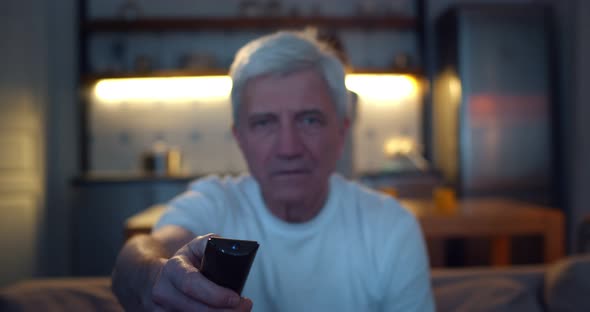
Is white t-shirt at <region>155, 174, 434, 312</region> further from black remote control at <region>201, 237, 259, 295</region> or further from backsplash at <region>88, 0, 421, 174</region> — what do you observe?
backsplash at <region>88, 0, 421, 174</region>

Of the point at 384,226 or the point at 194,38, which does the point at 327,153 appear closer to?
the point at 384,226

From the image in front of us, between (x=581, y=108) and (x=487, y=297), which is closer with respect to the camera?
(x=487, y=297)

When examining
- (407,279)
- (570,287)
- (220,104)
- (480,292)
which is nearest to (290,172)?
(407,279)

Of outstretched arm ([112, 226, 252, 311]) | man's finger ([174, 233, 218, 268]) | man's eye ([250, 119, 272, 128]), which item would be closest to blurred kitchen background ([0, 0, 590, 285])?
man's eye ([250, 119, 272, 128])

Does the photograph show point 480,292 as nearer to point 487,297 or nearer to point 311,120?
point 487,297

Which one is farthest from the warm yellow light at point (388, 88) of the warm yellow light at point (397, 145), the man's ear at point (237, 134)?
the man's ear at point (237, 134)

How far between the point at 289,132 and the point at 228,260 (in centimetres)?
47

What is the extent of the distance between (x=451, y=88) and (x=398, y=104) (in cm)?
57

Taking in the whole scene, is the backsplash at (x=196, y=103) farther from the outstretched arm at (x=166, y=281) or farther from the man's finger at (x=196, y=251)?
the man's finger at (x=196, y=251)

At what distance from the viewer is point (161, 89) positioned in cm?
416

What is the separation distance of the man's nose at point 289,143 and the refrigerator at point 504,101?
3121 millimetres

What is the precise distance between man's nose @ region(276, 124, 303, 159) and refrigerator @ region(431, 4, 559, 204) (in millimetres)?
3121

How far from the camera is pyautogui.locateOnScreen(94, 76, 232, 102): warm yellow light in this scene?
13.5 ft

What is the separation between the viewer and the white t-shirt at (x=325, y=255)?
89 centimetres
